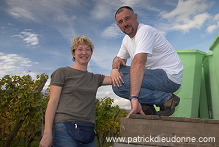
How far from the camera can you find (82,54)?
8.76ft

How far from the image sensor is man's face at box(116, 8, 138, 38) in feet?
9.11

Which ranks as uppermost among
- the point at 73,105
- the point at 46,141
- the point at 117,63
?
the point at 117,63

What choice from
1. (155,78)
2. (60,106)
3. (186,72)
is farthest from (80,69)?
(186,72)

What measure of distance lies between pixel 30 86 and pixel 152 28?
18.0ft

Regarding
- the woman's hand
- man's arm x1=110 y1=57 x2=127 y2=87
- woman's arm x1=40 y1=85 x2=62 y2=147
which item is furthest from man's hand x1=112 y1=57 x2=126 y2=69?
the woman's hand

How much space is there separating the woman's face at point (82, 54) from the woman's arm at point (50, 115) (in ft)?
1.33

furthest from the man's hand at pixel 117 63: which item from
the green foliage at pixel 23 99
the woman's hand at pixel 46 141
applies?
the green foliage at pixel 23 99

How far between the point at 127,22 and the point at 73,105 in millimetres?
1147

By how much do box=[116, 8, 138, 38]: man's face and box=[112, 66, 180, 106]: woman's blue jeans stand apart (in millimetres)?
515

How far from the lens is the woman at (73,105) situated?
2.35 metres

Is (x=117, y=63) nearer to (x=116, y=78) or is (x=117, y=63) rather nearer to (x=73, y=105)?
(x=116, y=78)

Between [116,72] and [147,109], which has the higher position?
[116,72]

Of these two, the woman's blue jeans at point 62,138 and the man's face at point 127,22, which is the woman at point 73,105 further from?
the man's face at point 127,22

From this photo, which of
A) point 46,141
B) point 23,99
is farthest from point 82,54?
point 23,99
